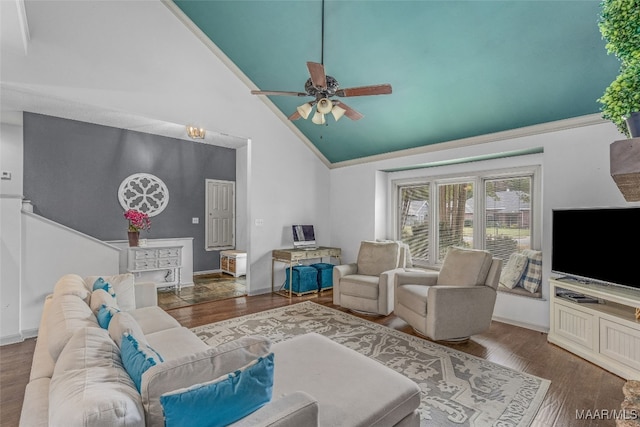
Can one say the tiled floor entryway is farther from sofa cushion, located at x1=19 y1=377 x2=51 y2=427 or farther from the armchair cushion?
sofa cushion, located at x1=19 y1=377 x2=51 y2=427

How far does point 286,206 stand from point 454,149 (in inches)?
115

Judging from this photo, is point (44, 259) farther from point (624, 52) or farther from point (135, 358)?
point (624, 52)

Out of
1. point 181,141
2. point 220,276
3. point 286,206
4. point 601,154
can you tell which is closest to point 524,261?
point 601,154

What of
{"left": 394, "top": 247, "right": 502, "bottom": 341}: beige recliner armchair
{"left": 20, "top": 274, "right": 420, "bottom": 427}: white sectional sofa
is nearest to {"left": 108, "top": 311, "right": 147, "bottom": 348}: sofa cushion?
{"left": 20, "top": 274, "right": 420, "bottom": 427}: white sectional sofa

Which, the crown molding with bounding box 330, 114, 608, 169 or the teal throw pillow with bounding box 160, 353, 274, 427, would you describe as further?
the crown molding with bounding box 330, 114, 608, 169

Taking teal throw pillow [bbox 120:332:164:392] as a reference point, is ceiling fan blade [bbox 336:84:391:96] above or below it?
above

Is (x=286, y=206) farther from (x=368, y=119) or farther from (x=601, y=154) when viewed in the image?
(x=601, y=154)

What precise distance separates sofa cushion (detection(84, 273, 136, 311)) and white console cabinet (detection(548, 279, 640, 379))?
416cm

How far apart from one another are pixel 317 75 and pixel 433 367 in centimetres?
271

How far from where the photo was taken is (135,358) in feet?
3.75

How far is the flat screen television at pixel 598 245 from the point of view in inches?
100

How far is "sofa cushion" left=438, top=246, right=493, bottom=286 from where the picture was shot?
10.5ft

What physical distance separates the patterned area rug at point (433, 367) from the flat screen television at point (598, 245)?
122cm

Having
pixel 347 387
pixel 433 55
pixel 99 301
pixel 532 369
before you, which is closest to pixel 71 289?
pixel 99 301
